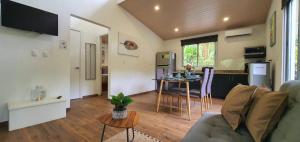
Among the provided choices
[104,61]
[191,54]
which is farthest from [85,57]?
[191,54]

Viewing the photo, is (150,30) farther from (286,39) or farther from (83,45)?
(286,39)

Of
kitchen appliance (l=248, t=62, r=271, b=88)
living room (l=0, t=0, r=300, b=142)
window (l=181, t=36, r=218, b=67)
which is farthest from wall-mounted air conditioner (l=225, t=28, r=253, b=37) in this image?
kitchen appliance (l=248, t=62, r=271, b=88)

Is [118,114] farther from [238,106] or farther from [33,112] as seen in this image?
[33,112]

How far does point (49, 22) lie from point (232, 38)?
17.2 ft

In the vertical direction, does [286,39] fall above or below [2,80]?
above

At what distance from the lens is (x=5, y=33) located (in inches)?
92.4

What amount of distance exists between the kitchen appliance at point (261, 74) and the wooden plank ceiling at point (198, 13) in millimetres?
1530

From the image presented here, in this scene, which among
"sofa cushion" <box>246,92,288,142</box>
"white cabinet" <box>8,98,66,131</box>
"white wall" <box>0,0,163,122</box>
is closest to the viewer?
"sofa cushion" <box>246,92,288,142</box>

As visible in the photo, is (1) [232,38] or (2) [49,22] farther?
(1) [232,38]

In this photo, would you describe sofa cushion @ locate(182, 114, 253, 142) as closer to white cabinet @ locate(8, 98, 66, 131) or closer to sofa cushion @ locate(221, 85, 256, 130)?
sofa cushion @ locate(221, 85, 256, 130)

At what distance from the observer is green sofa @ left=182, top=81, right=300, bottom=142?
0.82 metres

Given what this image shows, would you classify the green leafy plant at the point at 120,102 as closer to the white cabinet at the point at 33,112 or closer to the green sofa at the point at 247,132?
the green sofa at the point at 247,132

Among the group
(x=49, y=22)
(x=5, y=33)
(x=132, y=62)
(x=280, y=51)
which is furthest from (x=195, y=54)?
(x=5, y=33)

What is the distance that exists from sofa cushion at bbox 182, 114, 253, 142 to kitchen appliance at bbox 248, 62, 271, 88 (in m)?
2.74
